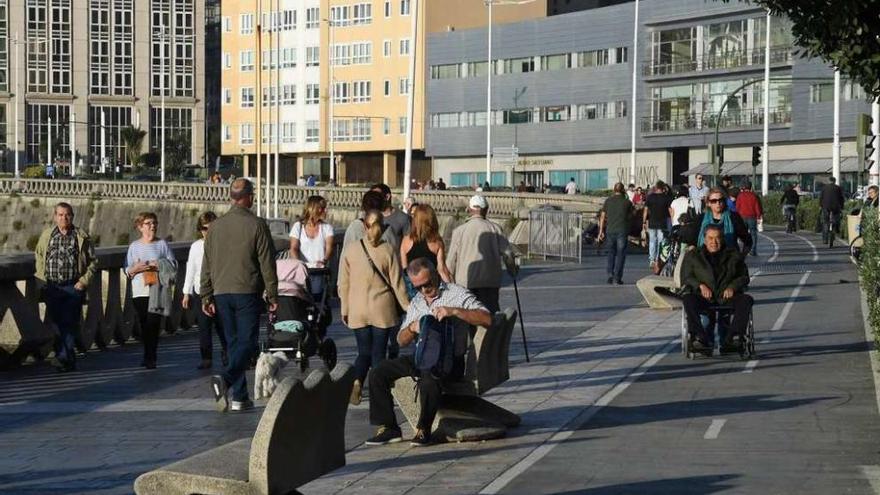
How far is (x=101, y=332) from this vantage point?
845 inches

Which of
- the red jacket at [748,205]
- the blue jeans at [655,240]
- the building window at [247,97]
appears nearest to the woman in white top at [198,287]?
the blue jeans at [655,240]

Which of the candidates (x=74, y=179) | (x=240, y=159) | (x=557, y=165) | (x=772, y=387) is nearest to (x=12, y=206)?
(x=74, y=179)

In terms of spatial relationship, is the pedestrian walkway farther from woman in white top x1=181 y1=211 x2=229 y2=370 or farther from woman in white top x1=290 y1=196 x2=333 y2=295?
woman in white top x1=181 y1=211 x2=229 y2=370

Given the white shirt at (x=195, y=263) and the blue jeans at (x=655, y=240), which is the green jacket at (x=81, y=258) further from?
the blue jeans at (x=655, y=240)

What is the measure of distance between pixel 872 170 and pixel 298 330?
22.9m

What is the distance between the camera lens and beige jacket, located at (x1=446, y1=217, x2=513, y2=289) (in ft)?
57.0

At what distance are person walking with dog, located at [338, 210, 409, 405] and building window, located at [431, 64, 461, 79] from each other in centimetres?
9663

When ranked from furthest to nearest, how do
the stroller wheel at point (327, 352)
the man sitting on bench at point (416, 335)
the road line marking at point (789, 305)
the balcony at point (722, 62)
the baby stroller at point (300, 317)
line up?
1. the balcony at point (722, 62)
2. the road line marking at point (789, 305)
3. the stroller wheel at point (327, 352)
4. the baby stroller at point (300, 317)
5. the man sitting on bench at point (416, 335)

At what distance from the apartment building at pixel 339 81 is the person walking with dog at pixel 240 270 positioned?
96577 mm

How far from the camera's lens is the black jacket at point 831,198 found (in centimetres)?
4834

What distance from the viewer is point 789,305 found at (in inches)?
1040

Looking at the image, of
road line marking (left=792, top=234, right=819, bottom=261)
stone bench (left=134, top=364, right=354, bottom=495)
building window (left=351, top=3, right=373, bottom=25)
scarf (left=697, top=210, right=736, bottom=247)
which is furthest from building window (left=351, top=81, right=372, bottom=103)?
stone bench (left=134, top=364, right=354, bottom=495)

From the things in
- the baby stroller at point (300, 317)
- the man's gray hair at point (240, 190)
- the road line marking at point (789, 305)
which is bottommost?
the road line marking at point (789, 305)

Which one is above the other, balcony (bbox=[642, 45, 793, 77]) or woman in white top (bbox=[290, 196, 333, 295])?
balcony (bbox=[642, 45, 793, 77])
